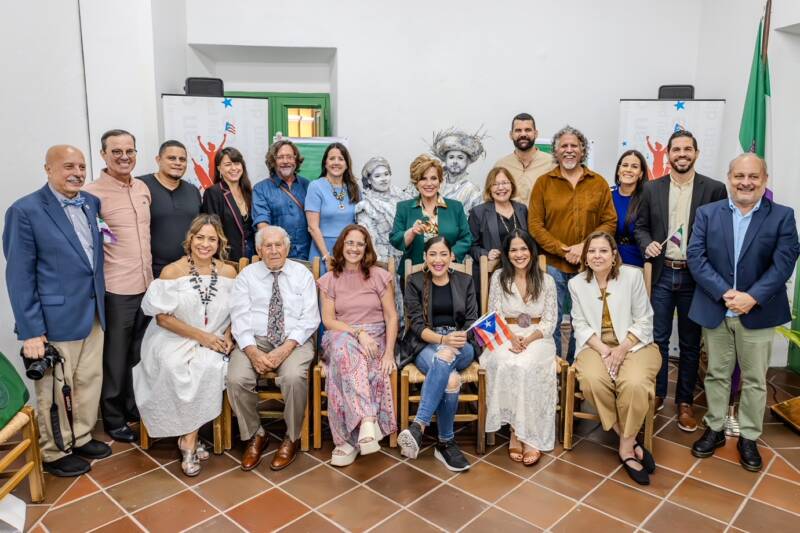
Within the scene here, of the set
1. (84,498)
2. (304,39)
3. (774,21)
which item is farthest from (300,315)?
(774,21)

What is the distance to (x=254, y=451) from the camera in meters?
3.04

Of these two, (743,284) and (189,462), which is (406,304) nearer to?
(189,462)

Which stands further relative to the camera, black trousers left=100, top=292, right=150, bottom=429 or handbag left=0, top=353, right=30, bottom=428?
black trousers left=100, top=292, right=150, bottom=429

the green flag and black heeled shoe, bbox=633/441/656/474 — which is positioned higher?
the green flag

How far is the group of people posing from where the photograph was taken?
2.93 meters

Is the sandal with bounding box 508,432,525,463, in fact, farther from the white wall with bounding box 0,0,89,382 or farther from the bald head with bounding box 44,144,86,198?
the white wall with bounding box 0,0,89,382

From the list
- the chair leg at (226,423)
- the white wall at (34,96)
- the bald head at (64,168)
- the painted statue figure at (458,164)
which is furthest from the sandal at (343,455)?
the white wall at (34,96)

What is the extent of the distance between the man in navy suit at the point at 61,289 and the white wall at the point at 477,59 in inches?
122

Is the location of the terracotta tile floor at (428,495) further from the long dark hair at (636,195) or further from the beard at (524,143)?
the beard at (524,143)

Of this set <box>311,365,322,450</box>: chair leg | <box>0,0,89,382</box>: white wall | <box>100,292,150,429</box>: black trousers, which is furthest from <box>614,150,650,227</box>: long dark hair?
<box>0,0,89,382</box>: white wall

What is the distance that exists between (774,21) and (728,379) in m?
3.01

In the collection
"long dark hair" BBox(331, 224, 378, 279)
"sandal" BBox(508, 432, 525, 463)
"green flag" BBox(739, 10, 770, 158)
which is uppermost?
"green flag" BBox(739, 10, 770, 158)

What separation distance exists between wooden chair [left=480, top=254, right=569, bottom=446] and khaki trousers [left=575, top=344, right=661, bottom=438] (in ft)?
0.30

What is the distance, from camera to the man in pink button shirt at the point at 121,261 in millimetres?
3180
